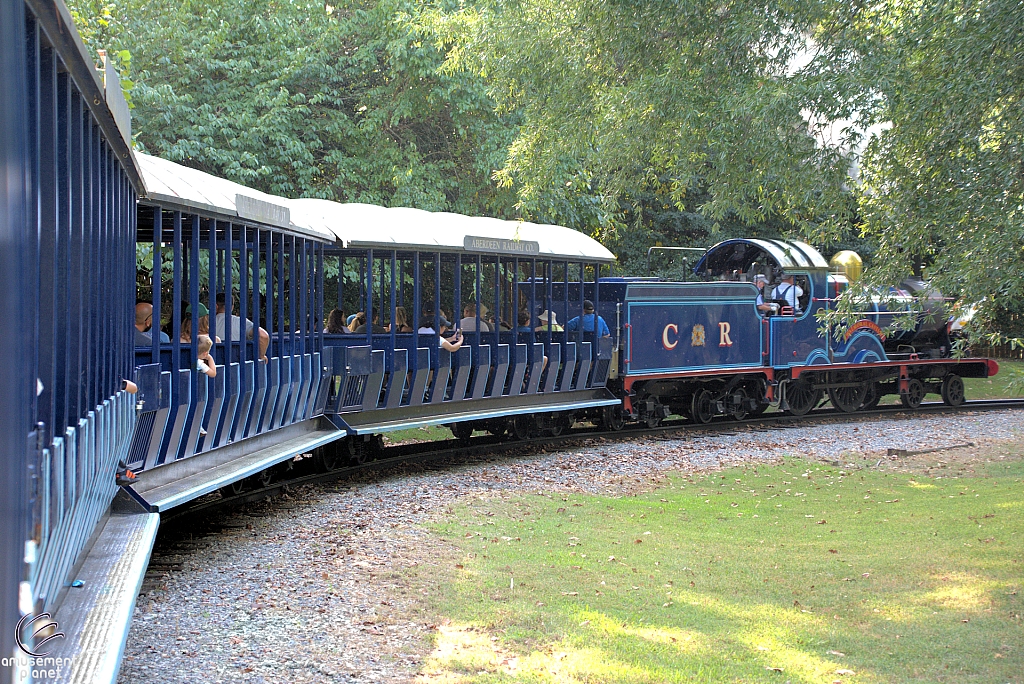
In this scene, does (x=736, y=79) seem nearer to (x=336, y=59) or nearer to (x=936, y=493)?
(x=936, y=493)

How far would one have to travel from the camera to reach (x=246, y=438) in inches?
362

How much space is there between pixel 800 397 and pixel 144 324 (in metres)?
14.8

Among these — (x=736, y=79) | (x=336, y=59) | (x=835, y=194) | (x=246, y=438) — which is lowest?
(x=246, y=438)

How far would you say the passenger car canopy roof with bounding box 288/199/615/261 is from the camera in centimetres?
1171

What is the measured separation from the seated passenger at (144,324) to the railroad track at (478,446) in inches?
78.8

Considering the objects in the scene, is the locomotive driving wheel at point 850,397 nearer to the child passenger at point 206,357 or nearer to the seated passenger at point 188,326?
the seated passenger at point 188,326

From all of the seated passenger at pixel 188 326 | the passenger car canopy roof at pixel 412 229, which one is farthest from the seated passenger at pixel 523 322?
the seated passenger at pixel 188 326

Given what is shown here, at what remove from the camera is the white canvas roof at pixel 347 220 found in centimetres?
745

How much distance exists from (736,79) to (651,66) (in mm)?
1353

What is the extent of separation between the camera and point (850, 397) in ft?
68.7

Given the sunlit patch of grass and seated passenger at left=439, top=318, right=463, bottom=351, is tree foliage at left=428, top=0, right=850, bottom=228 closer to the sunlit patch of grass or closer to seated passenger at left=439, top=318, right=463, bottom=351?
seated passenger at left=439, top=318, right=463, bottom=351

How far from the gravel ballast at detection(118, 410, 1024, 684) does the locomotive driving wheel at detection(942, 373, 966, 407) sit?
876 cm

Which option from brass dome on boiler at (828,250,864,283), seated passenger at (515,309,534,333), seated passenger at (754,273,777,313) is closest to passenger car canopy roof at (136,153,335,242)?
seated passenger at (515,309,534,333)

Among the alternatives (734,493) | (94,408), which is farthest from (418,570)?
(734,493)
